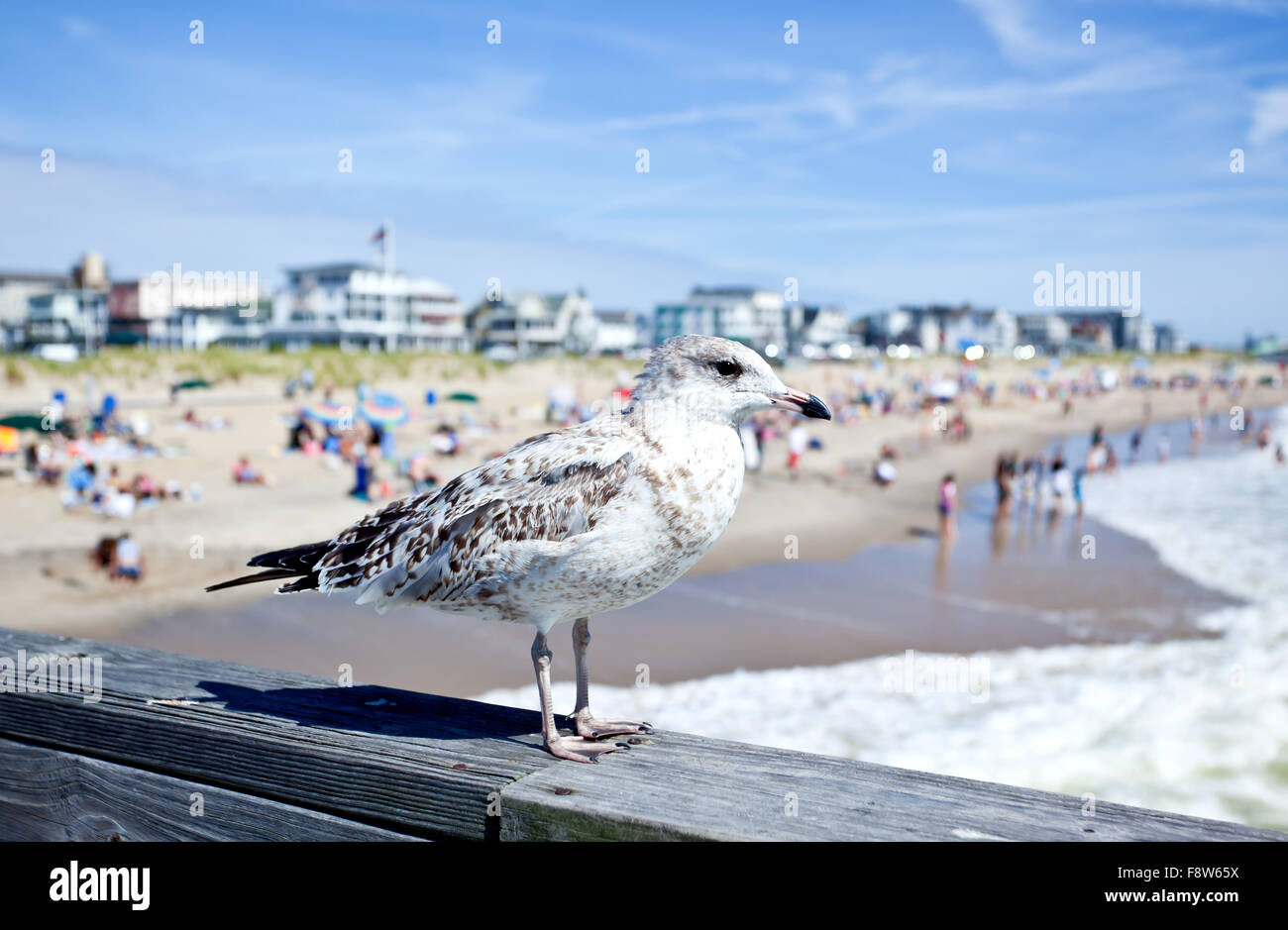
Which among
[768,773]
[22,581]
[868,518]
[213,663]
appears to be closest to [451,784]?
[768,773]

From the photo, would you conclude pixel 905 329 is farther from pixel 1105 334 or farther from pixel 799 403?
pixel 799 403

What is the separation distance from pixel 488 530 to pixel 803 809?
1.22 m

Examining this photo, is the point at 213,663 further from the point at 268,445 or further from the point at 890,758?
the point at 268,445

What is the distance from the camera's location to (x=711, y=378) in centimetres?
292

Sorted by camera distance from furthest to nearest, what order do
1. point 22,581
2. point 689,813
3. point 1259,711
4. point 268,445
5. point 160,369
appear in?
point 160,369 < point 268,445 < point 22,581 < point 1259,711 < point 689,813

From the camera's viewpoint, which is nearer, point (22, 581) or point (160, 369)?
point (22, 581)

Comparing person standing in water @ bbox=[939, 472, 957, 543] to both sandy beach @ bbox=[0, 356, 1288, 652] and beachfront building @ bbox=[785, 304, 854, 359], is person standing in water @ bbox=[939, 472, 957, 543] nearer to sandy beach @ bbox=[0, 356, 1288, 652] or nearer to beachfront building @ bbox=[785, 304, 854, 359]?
sandy beach @ bbox=[0, 356, 1288, 652]

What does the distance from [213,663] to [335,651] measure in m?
11.0

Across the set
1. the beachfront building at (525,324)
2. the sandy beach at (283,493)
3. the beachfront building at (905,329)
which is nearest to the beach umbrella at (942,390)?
the sandy beach at (283,493)

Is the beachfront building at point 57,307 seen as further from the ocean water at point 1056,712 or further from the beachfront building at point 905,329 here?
the beachfront building at point 905,329

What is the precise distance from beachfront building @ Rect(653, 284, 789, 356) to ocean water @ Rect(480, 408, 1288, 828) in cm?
10959

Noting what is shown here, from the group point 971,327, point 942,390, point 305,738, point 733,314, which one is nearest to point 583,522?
point 305,738

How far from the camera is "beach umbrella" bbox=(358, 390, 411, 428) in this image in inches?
1160

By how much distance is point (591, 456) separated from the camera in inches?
110
